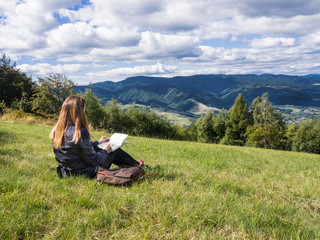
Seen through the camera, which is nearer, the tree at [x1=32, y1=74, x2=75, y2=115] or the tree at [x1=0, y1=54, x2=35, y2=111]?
the tree at [x1=32, y1=74, x2=75, y2=115]

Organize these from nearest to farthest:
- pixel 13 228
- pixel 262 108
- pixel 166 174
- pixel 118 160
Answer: pixel 13 228, pixel 166 174, pixel 118 160, pixel 262 108

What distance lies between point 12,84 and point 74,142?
4985 centimetres

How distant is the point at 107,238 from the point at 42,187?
185 cm

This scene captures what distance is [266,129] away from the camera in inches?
2680

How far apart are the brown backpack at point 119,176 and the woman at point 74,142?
1.32ft

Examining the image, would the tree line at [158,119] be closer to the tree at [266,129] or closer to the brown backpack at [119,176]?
the tree at [266,129]

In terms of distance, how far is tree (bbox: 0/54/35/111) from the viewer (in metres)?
42.4

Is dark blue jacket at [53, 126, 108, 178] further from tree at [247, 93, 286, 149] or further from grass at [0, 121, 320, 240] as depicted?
tree at [247, 93, 286, 149]

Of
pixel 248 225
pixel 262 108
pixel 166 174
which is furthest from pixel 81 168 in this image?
pixel 262 108

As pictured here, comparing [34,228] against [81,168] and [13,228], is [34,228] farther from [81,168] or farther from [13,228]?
[81,168]

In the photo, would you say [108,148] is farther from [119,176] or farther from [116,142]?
[119,176]

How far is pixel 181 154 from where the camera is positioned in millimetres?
8562

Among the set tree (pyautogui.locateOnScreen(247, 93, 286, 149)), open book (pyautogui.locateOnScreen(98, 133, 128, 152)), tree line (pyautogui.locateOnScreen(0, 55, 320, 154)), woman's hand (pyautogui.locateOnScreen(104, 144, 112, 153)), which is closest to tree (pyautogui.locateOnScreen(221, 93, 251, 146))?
tree line (pyautogui.locateOnScreen(0, 55, 320, 154))

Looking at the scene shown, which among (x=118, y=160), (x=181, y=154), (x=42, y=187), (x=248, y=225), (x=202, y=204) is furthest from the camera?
(x=181, y=154)
